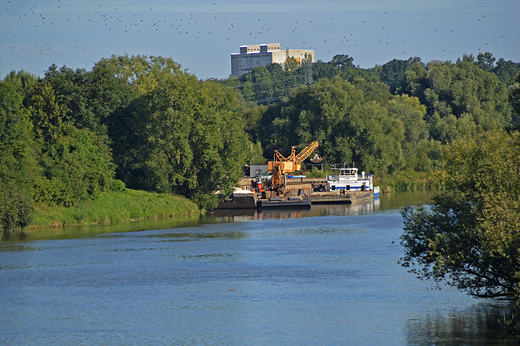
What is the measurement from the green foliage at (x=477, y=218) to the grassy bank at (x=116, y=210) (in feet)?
105

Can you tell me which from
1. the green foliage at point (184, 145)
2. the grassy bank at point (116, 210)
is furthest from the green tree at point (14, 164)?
the green foliage at point (184, 145)

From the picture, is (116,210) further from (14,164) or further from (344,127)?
(344,127)

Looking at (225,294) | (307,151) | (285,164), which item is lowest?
(225,294)

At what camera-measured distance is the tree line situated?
4666 cm

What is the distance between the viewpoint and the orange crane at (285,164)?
238ft

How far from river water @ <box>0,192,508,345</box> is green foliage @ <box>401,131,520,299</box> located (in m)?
2.10

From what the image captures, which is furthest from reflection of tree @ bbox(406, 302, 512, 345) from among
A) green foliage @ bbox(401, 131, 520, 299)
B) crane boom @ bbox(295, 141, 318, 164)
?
crane boom @ bbox(295, 141, 318, 164)

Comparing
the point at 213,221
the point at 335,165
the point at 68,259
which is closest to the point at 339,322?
the point at 68,259

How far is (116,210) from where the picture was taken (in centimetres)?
5081

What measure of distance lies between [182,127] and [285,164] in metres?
26.4

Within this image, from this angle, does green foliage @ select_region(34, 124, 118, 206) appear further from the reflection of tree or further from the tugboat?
the reflection of tree

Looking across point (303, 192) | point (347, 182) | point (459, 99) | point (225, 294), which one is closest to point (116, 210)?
point (303, 192)

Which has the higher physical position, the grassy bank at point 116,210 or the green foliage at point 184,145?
the green foliage at point 184,145

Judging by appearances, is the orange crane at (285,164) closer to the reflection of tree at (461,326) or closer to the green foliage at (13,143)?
the green foliage at (13,143)
